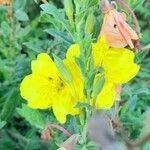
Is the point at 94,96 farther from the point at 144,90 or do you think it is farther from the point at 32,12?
the point at 32,12

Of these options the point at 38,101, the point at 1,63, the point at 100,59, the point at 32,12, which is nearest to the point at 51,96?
the point at 38,101

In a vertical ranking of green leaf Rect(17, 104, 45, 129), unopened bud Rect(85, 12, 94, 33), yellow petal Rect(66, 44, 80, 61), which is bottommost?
green leaf Rect(17, 104, 45, 129)

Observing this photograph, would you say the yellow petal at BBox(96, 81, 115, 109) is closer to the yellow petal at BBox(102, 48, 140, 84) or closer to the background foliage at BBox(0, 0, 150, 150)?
the yellow petal at BBox(102, 48, 140, 84)

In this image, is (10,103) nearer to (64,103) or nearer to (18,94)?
(18,94)

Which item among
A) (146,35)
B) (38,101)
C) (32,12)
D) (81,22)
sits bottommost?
(146,35)

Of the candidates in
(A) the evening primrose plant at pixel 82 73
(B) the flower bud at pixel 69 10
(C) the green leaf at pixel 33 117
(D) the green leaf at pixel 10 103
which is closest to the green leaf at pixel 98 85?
(A) the evening primrose plant at pixel 82 73

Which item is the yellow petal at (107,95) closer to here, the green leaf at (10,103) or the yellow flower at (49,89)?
the yellow flower at (49,89)

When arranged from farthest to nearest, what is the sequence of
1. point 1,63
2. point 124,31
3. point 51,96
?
point 1,63
point 51,96
point 124,31

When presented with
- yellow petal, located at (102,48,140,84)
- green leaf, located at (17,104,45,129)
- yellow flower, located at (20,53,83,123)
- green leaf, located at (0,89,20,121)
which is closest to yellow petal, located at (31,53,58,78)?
yellow flower, located at (20,53,83,123)
